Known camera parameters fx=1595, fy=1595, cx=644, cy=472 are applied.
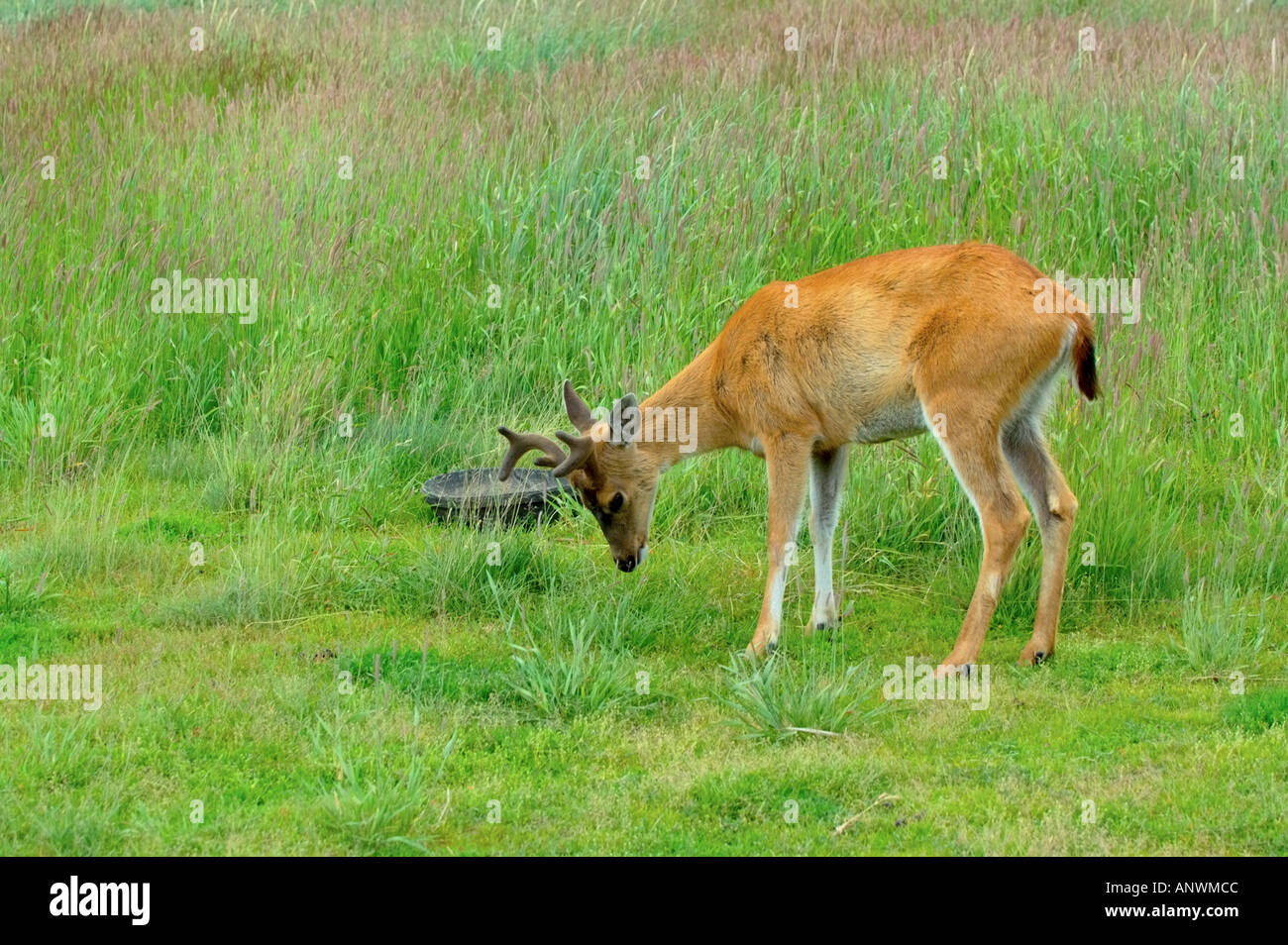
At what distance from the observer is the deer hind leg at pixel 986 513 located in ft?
24.7

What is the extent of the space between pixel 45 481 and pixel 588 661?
171 inches

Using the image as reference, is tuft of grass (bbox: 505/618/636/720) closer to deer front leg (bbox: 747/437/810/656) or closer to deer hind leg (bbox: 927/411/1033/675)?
deer front leg (bbox: 747/437/810/656)

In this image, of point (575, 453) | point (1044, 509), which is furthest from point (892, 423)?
point (575, 453)

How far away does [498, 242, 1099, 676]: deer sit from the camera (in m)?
7.53

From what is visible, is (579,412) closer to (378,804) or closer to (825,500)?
(825,500)

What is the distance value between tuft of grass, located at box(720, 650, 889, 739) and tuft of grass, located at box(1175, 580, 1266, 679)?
1.61 m

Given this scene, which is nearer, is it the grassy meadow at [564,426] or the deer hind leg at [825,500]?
the grassy meadow at [564,426]

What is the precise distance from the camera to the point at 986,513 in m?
7.60

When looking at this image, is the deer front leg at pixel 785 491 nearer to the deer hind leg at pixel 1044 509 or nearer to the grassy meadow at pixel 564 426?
the grassy meadow at pixel 564 426

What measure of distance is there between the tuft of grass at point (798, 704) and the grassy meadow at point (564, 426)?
0.08 feet

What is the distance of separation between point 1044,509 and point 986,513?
1.90ft

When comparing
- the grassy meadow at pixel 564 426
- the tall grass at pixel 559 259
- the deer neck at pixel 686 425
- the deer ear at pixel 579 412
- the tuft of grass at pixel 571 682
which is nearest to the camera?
the grassy meadow at pixel 564 426

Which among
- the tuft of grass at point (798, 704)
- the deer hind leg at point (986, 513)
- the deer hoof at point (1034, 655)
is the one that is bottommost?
the tuft of grass at point (798, 704)

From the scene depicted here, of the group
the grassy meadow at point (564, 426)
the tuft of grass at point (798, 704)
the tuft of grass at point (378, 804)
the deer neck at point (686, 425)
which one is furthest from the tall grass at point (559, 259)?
the tuft of grass at point (378, 804)
